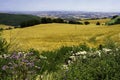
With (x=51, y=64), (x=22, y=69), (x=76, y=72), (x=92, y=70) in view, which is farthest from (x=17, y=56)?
(x=51, y=64)

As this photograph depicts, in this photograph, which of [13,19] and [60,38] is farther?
[13,19]

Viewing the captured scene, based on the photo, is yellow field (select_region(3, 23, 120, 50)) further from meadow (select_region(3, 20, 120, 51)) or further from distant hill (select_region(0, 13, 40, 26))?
distant hill (select_region(0, 13, 40, 26))

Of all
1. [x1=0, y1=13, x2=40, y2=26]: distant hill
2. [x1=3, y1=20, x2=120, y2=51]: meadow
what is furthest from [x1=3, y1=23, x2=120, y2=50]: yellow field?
[x1=0, y1=13, x2=40, y2=26]: distant hill

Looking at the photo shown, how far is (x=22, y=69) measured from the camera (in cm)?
527

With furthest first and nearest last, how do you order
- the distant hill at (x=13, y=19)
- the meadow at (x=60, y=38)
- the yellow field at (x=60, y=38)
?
1. the distant hill at (x=13, y=19)
2. the yellow field at (x=60, y=38)
3. the meadow at (x=60, y=38)

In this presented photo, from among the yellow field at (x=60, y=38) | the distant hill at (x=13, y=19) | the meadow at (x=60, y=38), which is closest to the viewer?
the meadow at (x=60, y=38)

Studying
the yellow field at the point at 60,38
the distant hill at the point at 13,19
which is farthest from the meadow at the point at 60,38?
the distant hill at the point at 13,19

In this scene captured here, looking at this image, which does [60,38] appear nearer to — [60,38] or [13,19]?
[60,38]

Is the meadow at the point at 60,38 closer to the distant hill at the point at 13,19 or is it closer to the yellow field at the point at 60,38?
the yellow field at the point at 60,38

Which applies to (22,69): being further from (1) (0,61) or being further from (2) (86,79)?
(1) (0,61)

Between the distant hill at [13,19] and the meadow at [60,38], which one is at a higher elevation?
the meadow at [60,38]

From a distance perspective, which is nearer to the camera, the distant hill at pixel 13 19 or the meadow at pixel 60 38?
the meadow at pixel 60 38

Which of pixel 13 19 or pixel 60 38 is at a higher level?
pixel 60 38

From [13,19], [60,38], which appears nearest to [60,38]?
[60,38]
